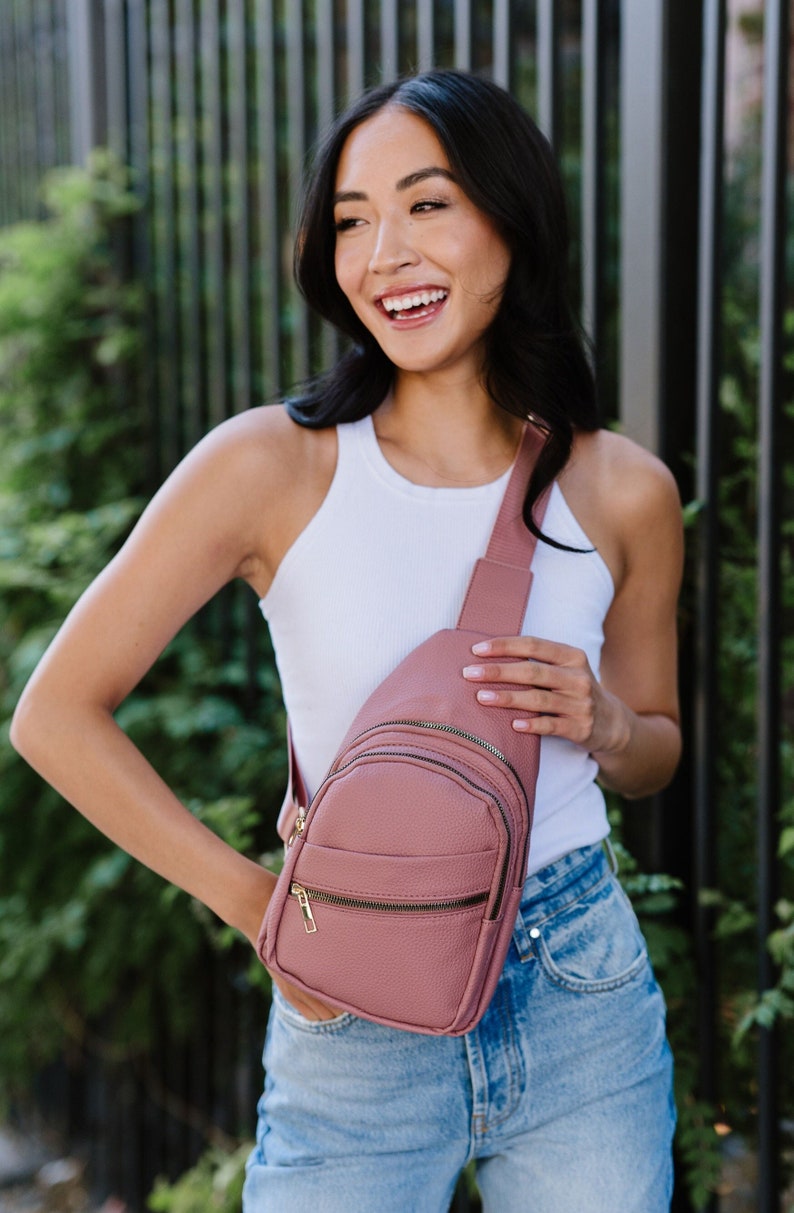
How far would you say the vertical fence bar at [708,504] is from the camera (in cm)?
217

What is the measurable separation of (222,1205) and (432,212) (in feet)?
7.17

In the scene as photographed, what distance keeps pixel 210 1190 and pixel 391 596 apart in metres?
1.93

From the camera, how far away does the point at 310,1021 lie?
1577 millimetres

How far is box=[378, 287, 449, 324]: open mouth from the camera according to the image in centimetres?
169

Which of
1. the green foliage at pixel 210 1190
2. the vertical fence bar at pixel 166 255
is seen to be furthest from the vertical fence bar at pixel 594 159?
the green foliage at pixel 210 1190

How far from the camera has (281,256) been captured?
314cm

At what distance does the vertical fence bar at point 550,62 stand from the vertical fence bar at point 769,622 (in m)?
0.44

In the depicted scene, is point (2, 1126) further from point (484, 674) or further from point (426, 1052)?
point (484, 674)

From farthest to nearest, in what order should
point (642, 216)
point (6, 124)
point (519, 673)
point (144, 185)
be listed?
point (6, 124) → point (144, 185) → point (642, 216) → point (519, 673)

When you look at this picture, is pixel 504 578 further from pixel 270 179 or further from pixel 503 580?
pixel 270 179

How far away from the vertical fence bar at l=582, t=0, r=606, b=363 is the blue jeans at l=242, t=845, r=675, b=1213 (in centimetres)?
118

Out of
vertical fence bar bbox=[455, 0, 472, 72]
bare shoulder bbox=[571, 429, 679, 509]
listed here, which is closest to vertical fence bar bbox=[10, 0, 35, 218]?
vertical fence bar bbox=[455, 0, 472, 72]

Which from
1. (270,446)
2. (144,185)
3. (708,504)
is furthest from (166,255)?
(270,446)

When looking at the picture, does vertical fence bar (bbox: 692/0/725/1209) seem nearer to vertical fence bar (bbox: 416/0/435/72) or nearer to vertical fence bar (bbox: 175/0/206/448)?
vertical fence bar (bbox: 416/0/435/72)
